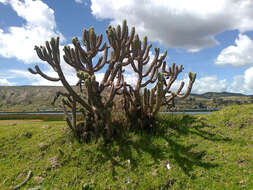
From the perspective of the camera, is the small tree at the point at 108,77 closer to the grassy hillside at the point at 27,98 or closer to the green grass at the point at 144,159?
the green grass at the point at 144,159

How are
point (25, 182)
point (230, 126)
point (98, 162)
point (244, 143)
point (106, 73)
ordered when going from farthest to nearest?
point (230, 126) → point (106, 73) → point (244, 143) → point (98, 162) → point (25, 182)

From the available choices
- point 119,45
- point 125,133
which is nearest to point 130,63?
point 119,45

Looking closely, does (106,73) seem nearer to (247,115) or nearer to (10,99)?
(247,115)

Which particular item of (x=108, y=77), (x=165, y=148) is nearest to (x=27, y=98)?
(x=108, y=77)

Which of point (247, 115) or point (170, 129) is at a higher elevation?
point (247, 115)

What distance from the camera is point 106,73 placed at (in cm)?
682

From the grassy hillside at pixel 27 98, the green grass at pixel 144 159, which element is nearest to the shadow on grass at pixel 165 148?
the green grass at pixel 144 159

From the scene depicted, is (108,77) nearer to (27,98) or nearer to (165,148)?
(165,148)

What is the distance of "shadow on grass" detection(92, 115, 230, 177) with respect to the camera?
5242mm

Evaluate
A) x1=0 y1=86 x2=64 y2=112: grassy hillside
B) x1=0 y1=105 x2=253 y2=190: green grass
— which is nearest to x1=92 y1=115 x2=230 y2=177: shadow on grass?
x1=0 y1=105 x2=253 y2=190: green grass

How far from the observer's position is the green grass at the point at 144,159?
15.1 feet

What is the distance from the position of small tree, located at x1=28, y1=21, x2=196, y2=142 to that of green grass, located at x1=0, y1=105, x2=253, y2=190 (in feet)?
2.53

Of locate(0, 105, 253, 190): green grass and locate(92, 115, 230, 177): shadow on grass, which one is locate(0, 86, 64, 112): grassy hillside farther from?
locate(92, 115, 230, 177): shadow on grass

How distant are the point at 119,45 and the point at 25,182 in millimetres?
5093
